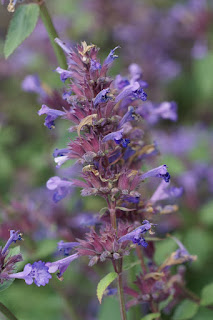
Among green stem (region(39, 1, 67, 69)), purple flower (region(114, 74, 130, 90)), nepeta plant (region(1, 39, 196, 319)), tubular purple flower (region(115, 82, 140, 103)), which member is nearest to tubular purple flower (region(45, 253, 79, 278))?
nepeta plant (region(1, 39, 196, 319))

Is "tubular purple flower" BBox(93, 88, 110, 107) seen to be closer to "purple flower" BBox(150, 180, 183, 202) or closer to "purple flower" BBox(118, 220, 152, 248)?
"purple flower" BBox(118, 220, 152, 248)

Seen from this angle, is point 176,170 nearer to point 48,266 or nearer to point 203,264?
point 203,264


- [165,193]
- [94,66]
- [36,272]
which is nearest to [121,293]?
[36,272]

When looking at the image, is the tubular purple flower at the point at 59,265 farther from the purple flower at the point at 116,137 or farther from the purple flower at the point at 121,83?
the purple flower at the point at 121,83

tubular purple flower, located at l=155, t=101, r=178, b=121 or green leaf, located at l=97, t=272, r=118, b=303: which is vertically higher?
tubular purple flower, located at l=155, t=101, r=178, b=121

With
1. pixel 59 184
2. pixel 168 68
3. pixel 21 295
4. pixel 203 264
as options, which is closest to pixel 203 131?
pixel 168 68
